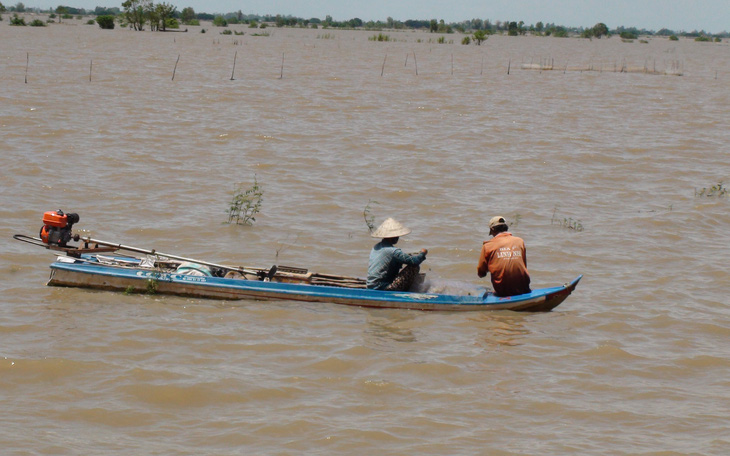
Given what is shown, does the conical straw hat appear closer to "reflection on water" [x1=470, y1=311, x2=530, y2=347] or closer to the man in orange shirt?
the man in orange shirt

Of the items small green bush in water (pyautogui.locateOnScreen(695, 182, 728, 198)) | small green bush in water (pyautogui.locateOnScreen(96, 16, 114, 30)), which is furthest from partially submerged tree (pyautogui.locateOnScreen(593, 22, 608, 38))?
small green bush in water (pyautogui.locateOnScreen(695, 182, 728, 198))

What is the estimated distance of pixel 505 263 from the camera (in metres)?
9.21

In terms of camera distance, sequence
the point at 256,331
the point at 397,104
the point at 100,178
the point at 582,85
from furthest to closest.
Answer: the point at 582,85 → the point at 397,104 → the point at 100,178 → the point at 256,331

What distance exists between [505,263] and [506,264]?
0.6 inches

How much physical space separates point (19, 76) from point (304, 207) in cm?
1723

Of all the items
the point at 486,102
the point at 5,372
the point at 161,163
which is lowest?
the point at 5,372

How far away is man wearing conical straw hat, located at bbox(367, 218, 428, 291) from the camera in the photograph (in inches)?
357

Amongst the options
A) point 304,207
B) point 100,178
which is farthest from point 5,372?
point 100,178

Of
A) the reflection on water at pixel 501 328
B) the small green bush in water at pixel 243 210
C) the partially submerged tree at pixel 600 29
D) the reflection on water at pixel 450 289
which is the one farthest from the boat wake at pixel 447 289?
the partially submerged tree at pixel 600 29

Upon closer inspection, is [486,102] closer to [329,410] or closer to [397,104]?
[397,104]

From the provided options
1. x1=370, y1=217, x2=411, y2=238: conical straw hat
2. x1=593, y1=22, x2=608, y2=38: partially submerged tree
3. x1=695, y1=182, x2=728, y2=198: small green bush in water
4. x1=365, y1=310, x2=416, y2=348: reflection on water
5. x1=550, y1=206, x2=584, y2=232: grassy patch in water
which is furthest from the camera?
x1=593, y1=22, x2=608, y2=38: partially submerged tree

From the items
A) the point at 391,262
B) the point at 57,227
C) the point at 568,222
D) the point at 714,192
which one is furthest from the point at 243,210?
the point at 714,192

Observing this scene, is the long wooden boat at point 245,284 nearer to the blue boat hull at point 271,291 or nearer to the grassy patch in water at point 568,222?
the blue boat hull at point 271,291

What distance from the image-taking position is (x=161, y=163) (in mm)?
16500
